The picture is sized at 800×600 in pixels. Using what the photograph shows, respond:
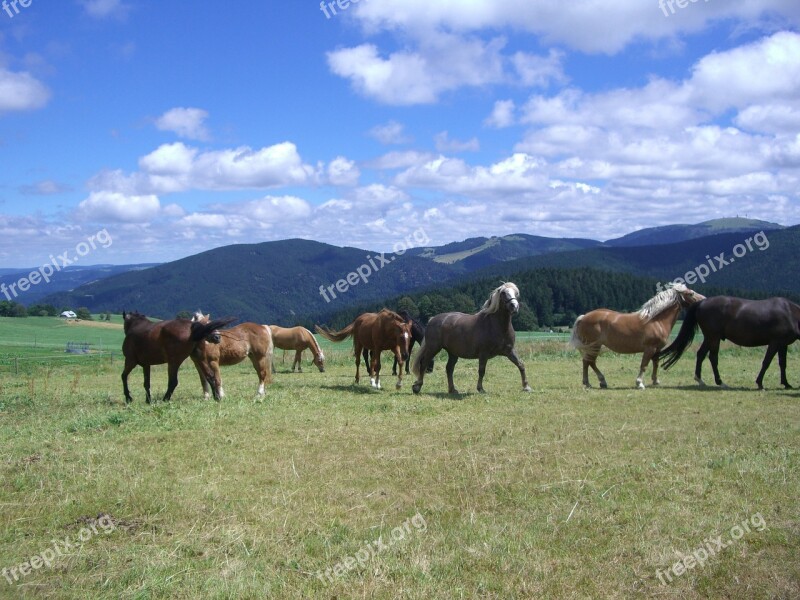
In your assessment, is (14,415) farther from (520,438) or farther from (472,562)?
(472,562)

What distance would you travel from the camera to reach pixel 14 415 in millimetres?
13117

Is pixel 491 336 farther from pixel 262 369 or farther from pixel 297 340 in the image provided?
pixel 297 340

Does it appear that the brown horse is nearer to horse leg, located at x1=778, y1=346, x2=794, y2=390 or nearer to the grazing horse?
the grazing horse

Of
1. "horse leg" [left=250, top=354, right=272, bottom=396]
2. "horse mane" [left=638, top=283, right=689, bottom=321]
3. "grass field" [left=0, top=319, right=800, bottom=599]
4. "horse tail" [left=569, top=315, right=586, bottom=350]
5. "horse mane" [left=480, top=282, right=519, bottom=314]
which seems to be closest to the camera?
"grass field" [left=0, top=319, right=800, bottom=599]

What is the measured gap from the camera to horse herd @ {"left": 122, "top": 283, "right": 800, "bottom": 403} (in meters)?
14.1

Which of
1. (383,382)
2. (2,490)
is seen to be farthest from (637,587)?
(383,382)

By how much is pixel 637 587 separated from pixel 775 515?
213 cm

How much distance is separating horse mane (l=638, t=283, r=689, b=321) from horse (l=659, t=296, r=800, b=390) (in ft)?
1.96

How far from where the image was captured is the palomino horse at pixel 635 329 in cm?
1598

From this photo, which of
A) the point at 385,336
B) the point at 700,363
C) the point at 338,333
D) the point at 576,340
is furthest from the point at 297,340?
the point at 700,363

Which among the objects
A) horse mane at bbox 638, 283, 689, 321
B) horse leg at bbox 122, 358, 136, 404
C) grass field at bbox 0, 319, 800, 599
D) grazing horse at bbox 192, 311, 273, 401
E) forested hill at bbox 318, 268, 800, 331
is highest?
forested hill at bbox 318, 268, 800, 331

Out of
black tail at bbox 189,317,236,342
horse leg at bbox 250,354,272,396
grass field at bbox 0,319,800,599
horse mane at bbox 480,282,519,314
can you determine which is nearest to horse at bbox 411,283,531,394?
horse mane at bbox 480,282,519,314

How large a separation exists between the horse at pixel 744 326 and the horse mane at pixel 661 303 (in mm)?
597

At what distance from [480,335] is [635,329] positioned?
4117 mm
